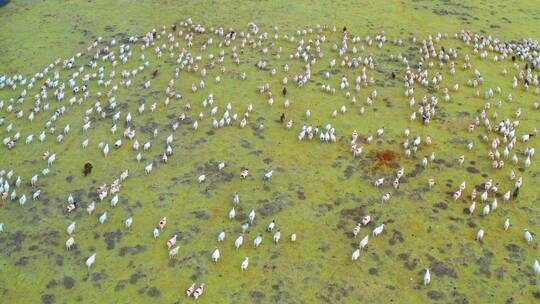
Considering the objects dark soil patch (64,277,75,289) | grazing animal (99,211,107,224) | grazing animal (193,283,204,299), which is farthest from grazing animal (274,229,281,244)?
dark soil patch (64,277,75,289)

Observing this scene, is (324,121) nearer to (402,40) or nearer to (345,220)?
(345,220)

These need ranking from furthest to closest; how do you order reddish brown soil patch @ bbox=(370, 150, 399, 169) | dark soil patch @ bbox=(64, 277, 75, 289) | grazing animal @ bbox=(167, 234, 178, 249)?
reddish brown soil patch @ bbox=(370, 150, 399, 169)
grazing animal @ bbox=(167, 234, 178, 249)
dark soil patch @ bbox=(64, 277, 75, 289)

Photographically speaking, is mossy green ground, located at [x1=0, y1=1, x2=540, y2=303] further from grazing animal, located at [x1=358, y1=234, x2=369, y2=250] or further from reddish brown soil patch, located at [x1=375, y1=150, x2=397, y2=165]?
grazing animal, located at [x1=358, y1=234, x2=369, y2=250]

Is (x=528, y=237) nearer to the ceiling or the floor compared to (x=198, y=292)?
nearer to the ceiling

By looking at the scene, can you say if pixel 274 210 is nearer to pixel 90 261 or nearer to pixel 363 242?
pixel 363 242

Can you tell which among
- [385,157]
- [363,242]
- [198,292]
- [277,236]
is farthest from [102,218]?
[385,157]

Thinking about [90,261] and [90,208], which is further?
[90,208]

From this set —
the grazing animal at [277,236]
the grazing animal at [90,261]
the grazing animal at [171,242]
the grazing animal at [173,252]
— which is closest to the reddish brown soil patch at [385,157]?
the grazing animal at [277,236]

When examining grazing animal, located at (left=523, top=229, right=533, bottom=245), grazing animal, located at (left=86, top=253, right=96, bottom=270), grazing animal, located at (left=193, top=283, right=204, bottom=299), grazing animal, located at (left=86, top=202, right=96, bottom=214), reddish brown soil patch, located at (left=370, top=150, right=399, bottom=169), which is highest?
reddish brown soil patch, located at (left=370, top=150, right=399, bottom=169)

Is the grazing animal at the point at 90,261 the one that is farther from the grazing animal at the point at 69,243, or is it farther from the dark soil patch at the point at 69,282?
the grazing animal at the point at 69,243
